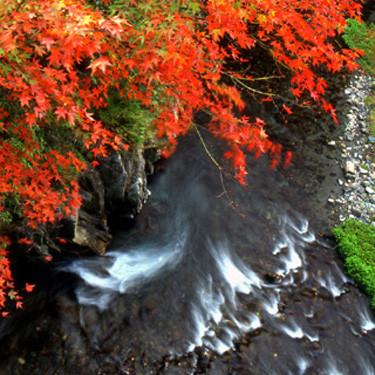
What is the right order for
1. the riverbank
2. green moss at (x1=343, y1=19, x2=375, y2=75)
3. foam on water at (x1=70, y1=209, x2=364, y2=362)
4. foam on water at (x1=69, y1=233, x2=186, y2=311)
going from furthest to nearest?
green moss at (x1=343, y1=19, x2=375, y2=75), the riverbank, foam on water at (x1=69, y1=233, x2=186, y2=311), foam on water at (x1=70, y1=209, x2=364, y2=362)

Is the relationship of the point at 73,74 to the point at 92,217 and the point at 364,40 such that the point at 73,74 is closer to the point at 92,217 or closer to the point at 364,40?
the point at 92,217

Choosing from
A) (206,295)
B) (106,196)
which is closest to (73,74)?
(106,196)

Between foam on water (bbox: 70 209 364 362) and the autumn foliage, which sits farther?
foam on water (bbox: 70 209 364 362)

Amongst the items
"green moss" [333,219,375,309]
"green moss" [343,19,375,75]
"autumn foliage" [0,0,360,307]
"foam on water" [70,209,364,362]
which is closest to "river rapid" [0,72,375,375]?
"foam on water" [70,209,364,362]

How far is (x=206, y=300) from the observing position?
559 centimetres

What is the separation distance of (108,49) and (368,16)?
1519 centimetres

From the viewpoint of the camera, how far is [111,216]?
647cm

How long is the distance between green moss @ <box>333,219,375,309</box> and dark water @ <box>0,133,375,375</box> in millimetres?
256

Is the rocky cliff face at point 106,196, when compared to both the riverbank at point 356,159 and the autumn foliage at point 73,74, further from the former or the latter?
the riverbank at point 356,159

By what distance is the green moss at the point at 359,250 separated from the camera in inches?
262

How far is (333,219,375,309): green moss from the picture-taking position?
6.65 meters

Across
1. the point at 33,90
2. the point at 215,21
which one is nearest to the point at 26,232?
the point at 33,90

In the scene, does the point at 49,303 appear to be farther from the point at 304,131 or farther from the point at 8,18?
the point at 304,131

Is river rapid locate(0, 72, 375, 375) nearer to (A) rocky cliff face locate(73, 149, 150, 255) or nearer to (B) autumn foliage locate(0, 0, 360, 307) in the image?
(A) rocky cliff face locate(73, 149, 150, 255)
